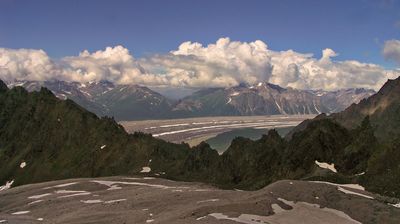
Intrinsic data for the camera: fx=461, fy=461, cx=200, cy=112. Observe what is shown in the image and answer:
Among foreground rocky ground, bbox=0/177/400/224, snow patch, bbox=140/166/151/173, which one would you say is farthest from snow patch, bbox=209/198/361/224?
snow patch, bbox=140/166/151/173

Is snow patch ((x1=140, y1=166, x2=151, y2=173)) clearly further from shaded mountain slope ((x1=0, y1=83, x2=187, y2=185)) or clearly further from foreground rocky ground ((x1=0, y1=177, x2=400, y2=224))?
foreground rocky ground ((x1=0, y1=177, x2=400, y2=224))

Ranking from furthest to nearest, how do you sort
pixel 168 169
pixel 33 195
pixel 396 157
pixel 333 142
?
pixel 168 169, pixel 333 142, pixel 33 195, pixel 396 157

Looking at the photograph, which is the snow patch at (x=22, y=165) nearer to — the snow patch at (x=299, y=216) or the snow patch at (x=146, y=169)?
the snow patch at (x=146, y=169)

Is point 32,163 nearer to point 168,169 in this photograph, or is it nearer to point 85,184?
point 168,169

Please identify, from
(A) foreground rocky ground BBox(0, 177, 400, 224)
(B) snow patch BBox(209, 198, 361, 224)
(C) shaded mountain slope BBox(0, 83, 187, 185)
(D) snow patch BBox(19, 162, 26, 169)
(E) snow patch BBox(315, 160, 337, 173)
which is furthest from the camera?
(D) snow patch BBox(19, 162, 26, 169)

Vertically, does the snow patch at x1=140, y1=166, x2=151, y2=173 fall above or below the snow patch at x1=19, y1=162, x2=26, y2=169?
above

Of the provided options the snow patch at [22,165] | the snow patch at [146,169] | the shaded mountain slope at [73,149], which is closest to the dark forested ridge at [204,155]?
the shaded mountain slope at [73,149]

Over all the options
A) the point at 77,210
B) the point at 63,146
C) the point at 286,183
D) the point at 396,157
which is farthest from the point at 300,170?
the point at 63,146
